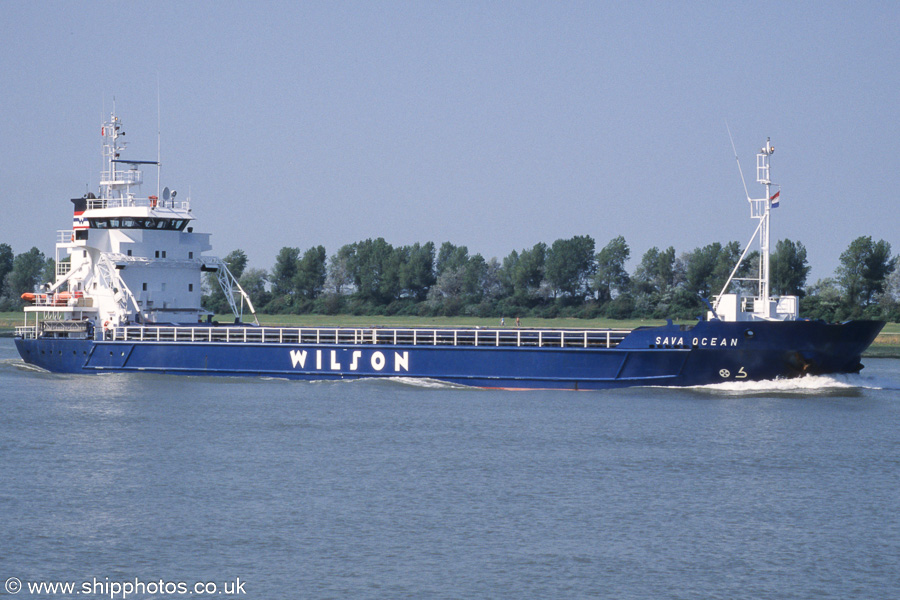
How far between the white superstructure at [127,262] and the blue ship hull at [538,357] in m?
1.71

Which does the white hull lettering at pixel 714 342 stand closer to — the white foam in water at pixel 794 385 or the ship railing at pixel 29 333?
the white foam in water at pixel 794 385

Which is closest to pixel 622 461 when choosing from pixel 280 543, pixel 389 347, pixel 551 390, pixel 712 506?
pixel 712 506

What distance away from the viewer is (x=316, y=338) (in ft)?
134

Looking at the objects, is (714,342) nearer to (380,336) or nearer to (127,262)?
(380,336)

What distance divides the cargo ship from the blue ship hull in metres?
0.05

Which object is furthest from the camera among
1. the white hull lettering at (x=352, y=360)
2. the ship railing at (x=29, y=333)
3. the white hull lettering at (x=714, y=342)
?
the ship railing at (x=29, y=333)

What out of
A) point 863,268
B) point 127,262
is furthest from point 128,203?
point 863,268

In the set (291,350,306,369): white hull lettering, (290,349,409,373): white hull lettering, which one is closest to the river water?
(290,349,409,373): white hull lettering

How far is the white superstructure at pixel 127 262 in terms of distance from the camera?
43.1 m

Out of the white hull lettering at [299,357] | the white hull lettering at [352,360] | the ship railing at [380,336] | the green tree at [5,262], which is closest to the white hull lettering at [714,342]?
the ship railing at [380,336]

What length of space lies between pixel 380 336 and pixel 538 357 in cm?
680

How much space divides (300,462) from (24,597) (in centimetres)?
949

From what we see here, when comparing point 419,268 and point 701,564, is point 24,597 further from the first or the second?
point 419,268

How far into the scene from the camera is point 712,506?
20328mm
